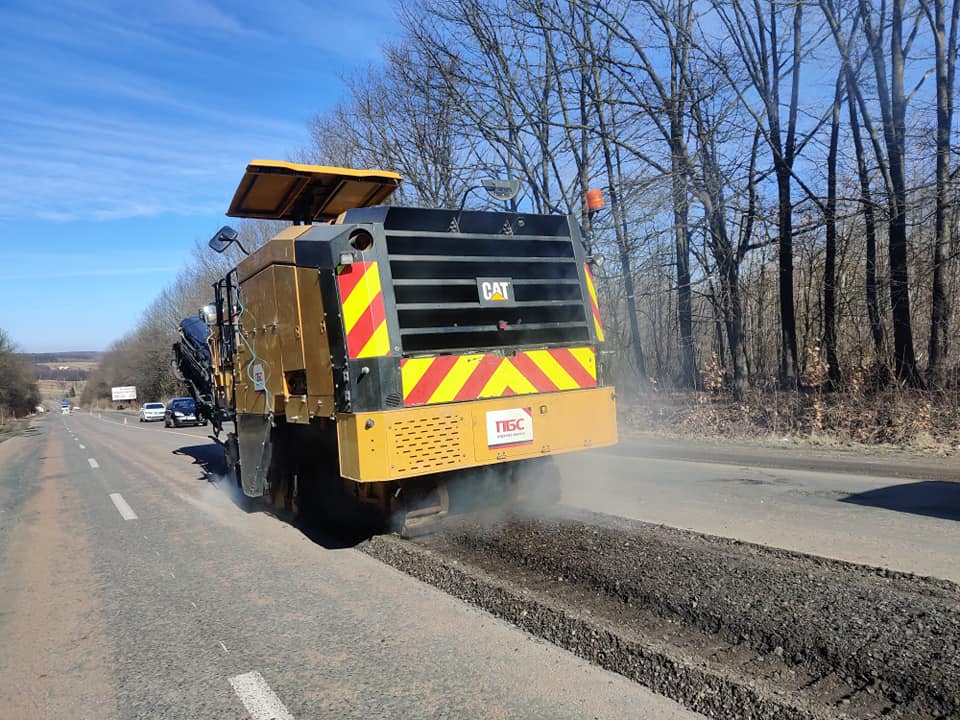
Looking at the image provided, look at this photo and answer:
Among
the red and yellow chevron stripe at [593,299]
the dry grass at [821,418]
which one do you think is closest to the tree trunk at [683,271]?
the dry grass at [821,418]

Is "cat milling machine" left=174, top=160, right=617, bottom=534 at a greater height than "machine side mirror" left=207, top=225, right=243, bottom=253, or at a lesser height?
lesser

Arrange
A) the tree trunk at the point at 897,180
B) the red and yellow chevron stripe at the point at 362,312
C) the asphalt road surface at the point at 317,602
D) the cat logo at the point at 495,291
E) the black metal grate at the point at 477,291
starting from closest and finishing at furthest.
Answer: the asphalt road surface at the point at 317,602, the red and yellow chevron stripe at the point at 362,312, the black metal grate at the point at 477,291, the cat logo at the point at 495,291, the tree trunk at the point at 897,180

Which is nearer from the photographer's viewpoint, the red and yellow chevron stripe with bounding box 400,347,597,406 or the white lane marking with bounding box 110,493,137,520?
the red and yellow chevron stripe with bounding box 400,347,597,406

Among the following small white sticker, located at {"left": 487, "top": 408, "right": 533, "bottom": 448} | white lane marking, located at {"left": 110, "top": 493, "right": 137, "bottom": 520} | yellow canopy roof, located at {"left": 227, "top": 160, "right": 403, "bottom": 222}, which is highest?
yellow canopy roof, located at {"left": 227, "top": 160, "right": 403, "bottom": 222}

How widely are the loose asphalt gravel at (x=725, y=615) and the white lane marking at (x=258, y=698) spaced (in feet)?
4.60

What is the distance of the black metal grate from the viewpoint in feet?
19.1

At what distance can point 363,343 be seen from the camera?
18.1ft

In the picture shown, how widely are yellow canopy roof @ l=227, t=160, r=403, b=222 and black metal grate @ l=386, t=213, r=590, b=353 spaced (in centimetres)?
227

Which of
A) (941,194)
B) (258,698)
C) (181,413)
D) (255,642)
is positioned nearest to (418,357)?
(255,642)

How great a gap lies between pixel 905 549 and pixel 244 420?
Result: 250 inches

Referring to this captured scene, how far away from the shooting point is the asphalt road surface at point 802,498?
206 inches

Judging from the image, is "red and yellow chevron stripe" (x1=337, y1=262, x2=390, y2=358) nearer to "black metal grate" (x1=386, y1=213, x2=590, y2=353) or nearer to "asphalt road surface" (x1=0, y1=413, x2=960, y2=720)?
"black metal grate" (x1=386, y1=213, x2=590, y2=353)

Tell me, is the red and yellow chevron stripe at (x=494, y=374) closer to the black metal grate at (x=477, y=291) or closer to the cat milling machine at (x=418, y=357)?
the cat milling machine at (x=418, y=357)

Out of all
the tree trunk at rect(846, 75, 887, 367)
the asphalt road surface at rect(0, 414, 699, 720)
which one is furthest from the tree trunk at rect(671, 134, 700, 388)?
the asphalt road surface at rect(0, 414, 699, 720)
